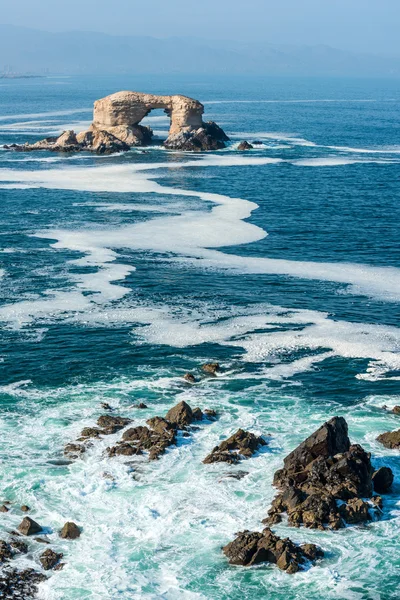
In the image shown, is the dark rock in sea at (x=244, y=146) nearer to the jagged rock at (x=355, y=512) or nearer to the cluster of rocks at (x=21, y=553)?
the jagged rock at (x=355, y=512)

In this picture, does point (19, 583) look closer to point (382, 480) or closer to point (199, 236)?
point (382, 480)

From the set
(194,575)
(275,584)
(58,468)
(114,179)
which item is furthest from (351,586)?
(114,179)

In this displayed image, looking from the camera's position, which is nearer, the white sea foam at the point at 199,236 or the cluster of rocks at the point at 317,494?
the cluster of rocks at the point at 317,494

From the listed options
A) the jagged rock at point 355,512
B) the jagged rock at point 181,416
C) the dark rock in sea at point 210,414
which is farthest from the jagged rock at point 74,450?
the jagged rock at point 355,512

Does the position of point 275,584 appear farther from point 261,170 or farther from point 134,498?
point 261,170

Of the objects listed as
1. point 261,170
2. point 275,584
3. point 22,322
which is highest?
point 261,170
